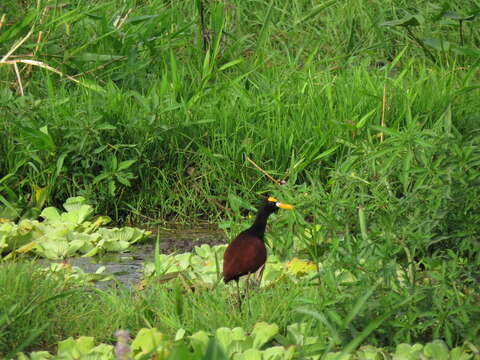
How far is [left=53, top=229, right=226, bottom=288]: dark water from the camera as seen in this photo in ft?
15.8

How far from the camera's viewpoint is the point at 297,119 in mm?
5824

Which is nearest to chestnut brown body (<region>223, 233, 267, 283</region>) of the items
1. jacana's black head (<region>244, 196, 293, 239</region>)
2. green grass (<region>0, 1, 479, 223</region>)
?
jacana's black head (<region>244, 196, 293, 239</region>)

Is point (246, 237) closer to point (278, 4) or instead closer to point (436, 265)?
point (436, 265)

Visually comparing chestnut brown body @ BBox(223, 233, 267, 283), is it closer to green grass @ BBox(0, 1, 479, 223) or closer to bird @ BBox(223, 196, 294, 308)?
bird @ BBox(223, 196, 294, 308)

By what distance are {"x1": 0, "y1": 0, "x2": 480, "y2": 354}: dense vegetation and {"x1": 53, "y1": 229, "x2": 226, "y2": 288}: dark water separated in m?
0.20

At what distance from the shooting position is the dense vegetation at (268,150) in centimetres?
348

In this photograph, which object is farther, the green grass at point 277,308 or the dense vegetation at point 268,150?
the dense vegetation at point 268,150

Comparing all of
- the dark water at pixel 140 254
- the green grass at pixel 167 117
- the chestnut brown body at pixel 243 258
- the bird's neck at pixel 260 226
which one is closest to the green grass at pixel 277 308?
the chestnut brown body at pixel 243 258

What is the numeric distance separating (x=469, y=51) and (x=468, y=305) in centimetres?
315

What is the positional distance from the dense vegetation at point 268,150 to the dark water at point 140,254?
7.8 inches

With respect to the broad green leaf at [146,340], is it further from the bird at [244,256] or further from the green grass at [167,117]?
the green grass at [167,117]

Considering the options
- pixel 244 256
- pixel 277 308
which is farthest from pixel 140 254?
pixel 277 308

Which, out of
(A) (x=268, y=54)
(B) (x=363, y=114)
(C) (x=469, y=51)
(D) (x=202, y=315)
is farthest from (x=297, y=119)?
(D) (x=202, y=315)

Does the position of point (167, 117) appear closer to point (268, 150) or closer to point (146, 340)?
point (268, 150)
